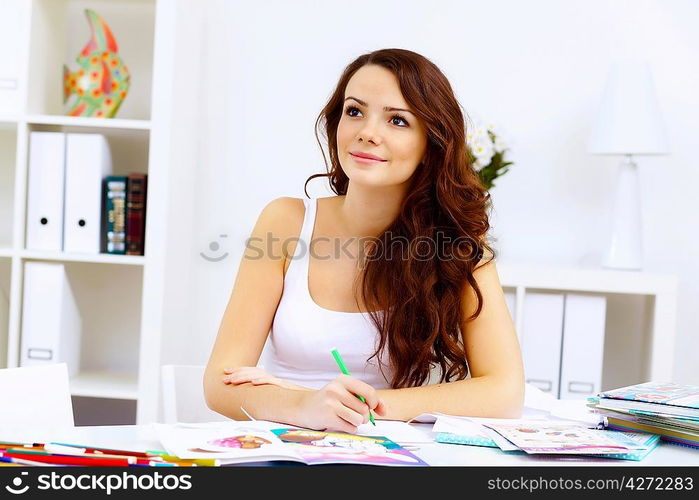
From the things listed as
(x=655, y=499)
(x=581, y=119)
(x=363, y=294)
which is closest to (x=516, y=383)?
(x=363, y=294)

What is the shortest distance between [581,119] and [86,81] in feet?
5.52

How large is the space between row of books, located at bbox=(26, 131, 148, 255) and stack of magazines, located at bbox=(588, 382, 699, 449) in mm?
1691

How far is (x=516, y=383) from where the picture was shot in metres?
1.52

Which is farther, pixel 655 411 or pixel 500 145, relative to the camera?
pixel 500 145

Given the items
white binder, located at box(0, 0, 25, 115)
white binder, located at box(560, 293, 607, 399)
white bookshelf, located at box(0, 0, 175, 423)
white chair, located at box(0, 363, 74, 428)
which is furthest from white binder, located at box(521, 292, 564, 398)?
white binder, located at box(0, 0, 25, 115)

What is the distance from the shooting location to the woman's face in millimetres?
1673

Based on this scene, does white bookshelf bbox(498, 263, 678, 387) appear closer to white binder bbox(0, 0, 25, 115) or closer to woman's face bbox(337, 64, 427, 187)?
woman's face bbox(337, 64, 427, 187)

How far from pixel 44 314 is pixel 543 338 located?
61.4 inches

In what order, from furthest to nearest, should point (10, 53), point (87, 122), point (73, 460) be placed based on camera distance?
point (10, 53) < point (87, 122) < point (73, 460)

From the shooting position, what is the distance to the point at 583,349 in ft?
8.66

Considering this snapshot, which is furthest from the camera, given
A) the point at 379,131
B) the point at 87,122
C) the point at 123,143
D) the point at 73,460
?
the point at 123,143

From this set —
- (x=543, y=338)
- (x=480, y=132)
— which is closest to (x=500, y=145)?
(x=480, y=132)

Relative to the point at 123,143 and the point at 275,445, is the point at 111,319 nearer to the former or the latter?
the point at 123,143

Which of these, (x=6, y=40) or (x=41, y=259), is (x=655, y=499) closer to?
(x=41, y=259)
